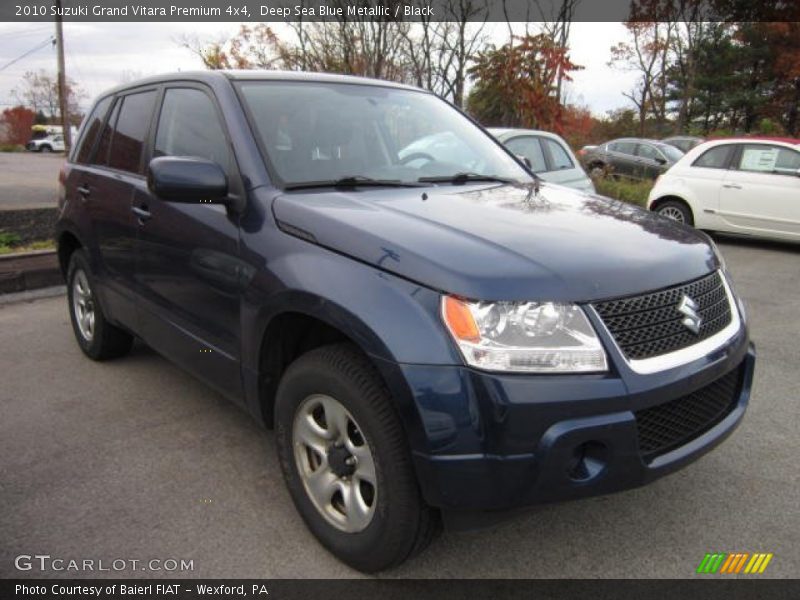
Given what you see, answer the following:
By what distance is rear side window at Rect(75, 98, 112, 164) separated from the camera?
4.13m

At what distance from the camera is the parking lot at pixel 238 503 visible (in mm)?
2395

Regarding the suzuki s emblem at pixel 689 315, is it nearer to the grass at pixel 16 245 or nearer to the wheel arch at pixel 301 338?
the wheel arch at pixel 301 338

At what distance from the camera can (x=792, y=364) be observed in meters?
4.42

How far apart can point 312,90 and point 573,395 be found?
2043 mm

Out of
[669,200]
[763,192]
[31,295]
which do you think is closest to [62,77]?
[31,295]

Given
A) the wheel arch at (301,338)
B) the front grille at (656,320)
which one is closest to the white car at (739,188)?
the front grille at (656,320)

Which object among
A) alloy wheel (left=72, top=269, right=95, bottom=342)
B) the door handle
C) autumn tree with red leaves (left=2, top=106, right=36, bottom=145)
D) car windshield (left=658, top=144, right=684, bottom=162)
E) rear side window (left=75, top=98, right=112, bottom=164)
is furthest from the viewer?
autumn tree with red leaves (left=2, top=106, right=36, bottom=145)

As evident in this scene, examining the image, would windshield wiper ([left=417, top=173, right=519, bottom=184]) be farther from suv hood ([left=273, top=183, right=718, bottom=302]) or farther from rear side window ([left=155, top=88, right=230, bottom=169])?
rear side window ([left=155, top=88, right=230, bottom=169])

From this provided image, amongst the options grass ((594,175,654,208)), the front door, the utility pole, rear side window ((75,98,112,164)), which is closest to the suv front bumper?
the front door

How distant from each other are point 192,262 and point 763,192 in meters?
8.55

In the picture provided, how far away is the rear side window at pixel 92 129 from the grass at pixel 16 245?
274 cm

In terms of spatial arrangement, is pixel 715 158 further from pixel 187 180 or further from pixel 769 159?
pixel 187 180

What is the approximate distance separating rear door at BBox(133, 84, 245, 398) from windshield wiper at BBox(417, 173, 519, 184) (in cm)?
90

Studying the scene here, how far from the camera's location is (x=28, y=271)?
617 centimetres
